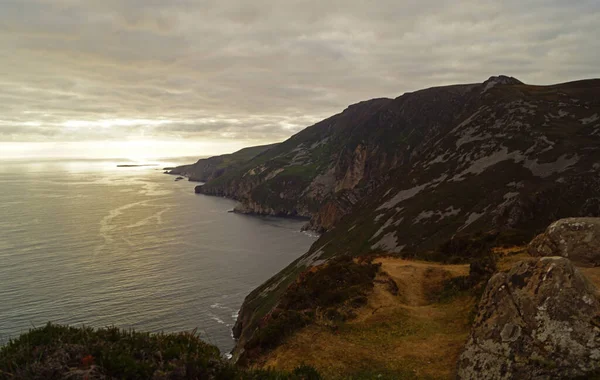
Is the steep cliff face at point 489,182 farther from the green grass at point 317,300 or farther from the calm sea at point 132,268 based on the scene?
the calm sea at point 132,268

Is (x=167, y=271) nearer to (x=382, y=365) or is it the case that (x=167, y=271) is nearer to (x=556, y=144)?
(x=382, y=365)

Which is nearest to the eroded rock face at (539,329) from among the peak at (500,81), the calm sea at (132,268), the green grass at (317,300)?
the green grass at (317,300)

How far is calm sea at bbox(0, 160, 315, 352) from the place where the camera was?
73.7 metres

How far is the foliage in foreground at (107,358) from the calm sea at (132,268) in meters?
24.9

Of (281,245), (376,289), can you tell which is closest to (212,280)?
(281,245)

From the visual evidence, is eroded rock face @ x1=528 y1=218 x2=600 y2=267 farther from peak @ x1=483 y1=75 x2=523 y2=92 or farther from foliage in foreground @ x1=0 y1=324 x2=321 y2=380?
peak @ x1=483 y1=75 x2=523 y2=92

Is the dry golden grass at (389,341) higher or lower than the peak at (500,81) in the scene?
lower

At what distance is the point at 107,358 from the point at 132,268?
100303 millimetres

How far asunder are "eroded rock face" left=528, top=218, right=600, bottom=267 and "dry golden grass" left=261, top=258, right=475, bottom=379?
27.5ft

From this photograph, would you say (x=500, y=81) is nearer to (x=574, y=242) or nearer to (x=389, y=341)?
(x=574, y=242)

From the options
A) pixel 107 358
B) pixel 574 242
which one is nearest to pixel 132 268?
pixel 107 358

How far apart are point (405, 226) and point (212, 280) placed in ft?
175

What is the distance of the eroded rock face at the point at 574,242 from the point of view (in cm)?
2694

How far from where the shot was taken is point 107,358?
488 inches
